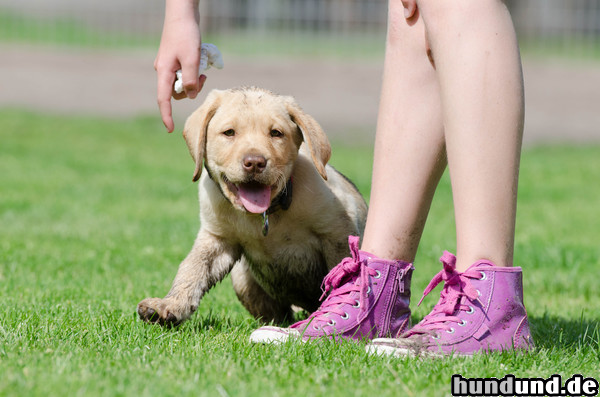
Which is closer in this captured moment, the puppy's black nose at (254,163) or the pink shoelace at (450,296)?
the pink shoelace at (450,296)

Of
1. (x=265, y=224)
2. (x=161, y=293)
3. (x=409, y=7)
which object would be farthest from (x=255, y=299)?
(x=409, y=7)

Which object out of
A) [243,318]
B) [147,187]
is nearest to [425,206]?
[243,318]

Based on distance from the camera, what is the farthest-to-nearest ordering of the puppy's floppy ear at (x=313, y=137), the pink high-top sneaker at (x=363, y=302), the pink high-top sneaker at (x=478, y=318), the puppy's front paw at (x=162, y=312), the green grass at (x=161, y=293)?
the puppy's floppy ear at (x=313, y=137) < the puppy's front paw at (x=162, y=312) < the pink high-top sneaker at (x=363, y=302) < the pink high-top sneaker at (x=478, y=318) < the green grass at (x=161, y=293)

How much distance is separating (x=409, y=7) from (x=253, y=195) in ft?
2.97

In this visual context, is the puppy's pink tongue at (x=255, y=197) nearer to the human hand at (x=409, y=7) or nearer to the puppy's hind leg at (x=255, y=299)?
the puppy's hind leg at (x=255, y=299)

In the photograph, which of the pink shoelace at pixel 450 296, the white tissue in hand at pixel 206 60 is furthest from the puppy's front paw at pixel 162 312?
the pink shoelace at pixel 450 296

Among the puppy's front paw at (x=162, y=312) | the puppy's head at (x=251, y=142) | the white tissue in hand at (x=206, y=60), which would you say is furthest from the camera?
the puppy's head at (x=251, y=142)

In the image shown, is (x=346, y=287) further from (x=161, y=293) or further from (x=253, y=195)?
(x=161, y=293)

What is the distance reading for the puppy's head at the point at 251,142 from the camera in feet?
10.6

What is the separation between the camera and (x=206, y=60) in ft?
10.0

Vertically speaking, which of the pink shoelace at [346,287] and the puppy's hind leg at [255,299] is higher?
the pink shoelace at [346,287]

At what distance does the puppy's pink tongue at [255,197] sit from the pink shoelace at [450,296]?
77 centimetres

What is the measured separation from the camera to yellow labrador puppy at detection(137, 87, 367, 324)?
3.29 m

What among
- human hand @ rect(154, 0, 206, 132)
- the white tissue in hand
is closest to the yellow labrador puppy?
the white tissue in hand
